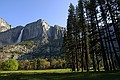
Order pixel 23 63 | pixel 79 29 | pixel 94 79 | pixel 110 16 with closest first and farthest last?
pixel 94 79, pixel 110 16, pixel 79 29, pixel 23 63

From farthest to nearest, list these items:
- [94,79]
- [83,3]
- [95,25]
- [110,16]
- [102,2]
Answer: [83,3] → [95,25] → [102,2] → [110,16] → [94,79]

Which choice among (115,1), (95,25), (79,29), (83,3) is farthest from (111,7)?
(79,29)

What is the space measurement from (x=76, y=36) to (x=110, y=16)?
18777 millimetres

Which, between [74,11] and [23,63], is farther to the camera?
[23,63]

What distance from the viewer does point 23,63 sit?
171750mm

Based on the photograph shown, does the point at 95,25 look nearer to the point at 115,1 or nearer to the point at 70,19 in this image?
the point at 115,1

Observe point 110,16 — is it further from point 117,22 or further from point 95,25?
point 95,25

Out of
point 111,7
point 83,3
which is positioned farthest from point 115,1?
point 83,3

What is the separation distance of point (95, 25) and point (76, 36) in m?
11.8

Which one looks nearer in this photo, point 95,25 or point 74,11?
point 95,25

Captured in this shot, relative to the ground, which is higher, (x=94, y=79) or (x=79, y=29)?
(x=79, y=29)

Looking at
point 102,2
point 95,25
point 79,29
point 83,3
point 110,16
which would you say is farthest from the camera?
point 79,29

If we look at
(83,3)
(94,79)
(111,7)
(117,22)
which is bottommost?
(94,79)

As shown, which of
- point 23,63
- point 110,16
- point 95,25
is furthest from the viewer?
point 23,63
